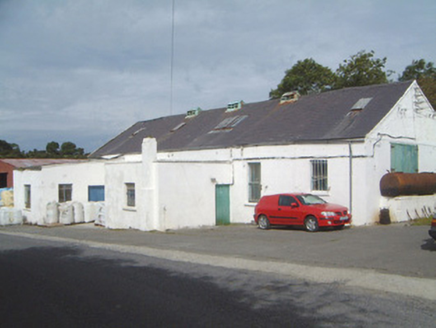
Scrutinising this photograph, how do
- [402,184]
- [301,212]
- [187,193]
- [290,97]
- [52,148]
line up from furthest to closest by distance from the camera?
1. [52,148]
2. [290,97]
3. [187,193]
4. [402,184]
5. [301,212]

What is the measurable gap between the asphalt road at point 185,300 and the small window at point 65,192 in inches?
667

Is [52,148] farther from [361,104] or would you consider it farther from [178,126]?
[361,104]

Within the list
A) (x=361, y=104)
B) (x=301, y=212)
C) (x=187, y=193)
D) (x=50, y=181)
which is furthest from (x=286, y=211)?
(x=50, y=181)

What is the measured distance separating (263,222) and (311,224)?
2.48m

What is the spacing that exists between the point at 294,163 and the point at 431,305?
47.5ft

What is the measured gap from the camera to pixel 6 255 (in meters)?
13.2

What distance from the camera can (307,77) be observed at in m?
41.4

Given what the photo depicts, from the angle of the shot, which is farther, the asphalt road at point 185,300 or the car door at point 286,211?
the car door at point 286,211

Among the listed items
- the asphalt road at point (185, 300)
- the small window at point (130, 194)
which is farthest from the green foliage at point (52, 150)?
the asphalt road at point (185, 300)

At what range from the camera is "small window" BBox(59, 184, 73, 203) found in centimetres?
2719

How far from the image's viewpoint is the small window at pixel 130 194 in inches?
848

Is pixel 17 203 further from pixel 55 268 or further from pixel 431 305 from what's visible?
pixel 431 305

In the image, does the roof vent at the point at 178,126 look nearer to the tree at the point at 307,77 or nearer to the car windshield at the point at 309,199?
the tree at the point at 307,77

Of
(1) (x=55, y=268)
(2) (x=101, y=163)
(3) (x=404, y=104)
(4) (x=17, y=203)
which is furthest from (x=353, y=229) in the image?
(4) (x=17, y=203)
